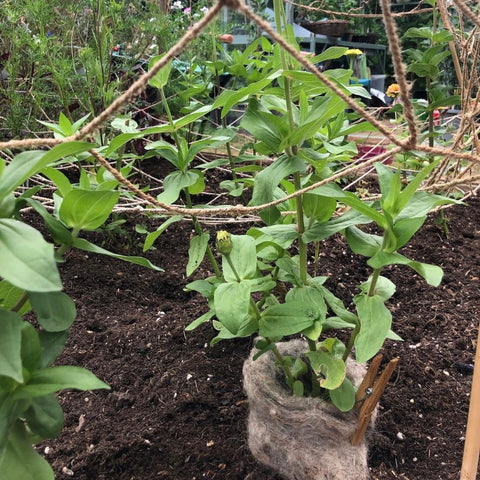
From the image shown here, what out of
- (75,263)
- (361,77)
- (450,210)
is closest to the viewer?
(75,263)

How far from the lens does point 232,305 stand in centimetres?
65

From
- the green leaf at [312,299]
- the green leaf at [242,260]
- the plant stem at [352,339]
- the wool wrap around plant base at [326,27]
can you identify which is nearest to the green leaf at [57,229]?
the green leaf at [242,260]

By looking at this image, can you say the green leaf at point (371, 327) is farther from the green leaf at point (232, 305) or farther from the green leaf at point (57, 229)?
the green leaf at point (57, 229)

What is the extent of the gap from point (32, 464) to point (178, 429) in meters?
0.50

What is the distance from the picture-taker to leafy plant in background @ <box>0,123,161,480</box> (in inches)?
15.9

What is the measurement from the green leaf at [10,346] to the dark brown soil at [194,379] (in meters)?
0.54

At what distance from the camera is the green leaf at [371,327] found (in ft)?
2.14

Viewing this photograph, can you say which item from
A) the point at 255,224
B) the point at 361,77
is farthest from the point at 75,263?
the point at 361,77

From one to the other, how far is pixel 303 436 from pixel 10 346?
1.88ft

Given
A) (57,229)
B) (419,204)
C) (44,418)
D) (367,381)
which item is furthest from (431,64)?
(44,418)

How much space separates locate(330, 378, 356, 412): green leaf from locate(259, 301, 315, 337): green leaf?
6.2 inches

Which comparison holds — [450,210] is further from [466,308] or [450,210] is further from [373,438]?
[373,438]

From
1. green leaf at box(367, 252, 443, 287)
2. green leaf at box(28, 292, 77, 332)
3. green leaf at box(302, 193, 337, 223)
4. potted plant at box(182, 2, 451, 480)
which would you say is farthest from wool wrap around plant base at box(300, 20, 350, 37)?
green leaf at box(28, 292, 77, 332)

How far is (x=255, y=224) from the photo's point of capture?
5.51ft
